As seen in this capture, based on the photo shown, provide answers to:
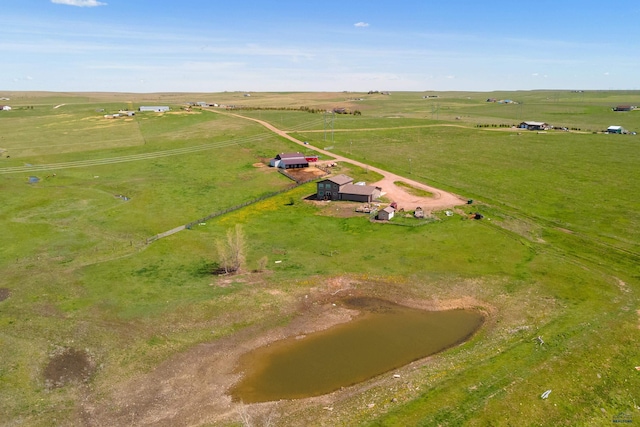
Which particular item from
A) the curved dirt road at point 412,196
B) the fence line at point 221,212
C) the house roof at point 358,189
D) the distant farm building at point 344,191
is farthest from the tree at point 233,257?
the curved dirt road at point 412,196

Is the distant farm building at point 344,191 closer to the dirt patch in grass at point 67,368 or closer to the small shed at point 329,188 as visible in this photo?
the small shed at point 329,188

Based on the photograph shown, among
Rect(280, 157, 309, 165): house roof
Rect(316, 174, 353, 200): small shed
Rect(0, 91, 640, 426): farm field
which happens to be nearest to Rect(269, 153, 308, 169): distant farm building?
Rect(280, 157, 309, 165): house roof

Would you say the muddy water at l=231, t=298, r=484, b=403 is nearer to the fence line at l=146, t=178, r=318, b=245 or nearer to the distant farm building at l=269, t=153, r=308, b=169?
the fence line at l=146, t=178, r=318, b=245

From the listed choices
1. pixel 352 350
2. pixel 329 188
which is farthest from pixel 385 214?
pixel 352 350

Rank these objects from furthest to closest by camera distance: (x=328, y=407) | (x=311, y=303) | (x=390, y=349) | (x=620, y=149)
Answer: (x=620, y=149), (x=311, y=303), (x=390, y=349), (x=328, y=407)

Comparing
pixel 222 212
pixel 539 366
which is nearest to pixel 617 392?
pixel 539 366

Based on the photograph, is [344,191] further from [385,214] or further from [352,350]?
[352,350]

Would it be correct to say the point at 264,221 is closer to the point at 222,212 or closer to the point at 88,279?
the point at 222,212
